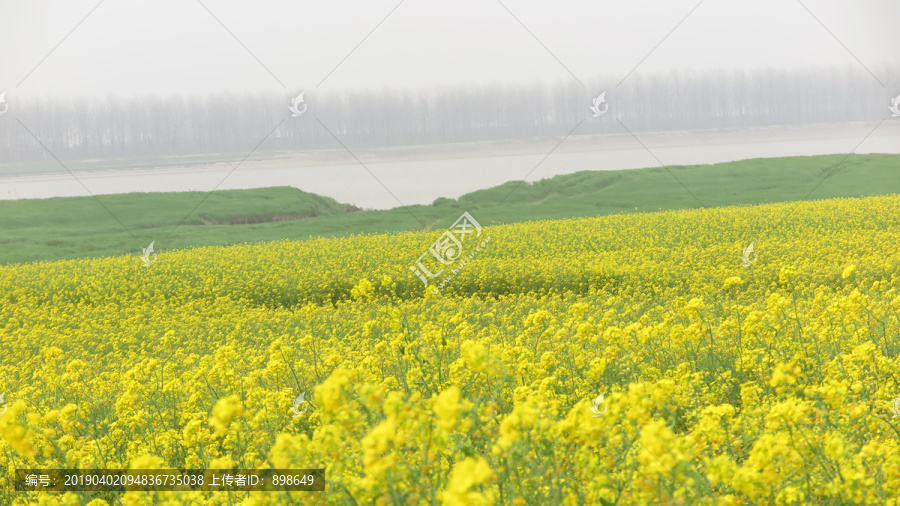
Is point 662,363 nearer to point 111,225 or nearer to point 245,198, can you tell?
point 111,225

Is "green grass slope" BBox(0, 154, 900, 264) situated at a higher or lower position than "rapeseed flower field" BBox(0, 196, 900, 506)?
higher

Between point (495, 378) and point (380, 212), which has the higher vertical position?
point (380, 212)

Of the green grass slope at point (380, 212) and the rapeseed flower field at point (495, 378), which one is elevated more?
the green grass slope at point (380, 212)

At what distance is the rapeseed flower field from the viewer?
254 cm

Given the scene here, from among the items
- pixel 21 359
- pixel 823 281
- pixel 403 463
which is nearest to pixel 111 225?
pixel 21 359

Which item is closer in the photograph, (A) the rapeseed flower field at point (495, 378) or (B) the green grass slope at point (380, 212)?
(A) the rapeseed flower field at point (495, 378)

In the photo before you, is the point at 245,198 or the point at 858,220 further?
the point at 245,198

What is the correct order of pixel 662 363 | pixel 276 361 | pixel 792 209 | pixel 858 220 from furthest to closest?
pixel 792 209 < pixel 858 220 < pixel 662 363 < pixel 276 361

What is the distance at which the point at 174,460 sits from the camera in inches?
190

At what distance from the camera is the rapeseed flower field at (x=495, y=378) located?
2543mm

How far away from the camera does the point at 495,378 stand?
15.5 feet

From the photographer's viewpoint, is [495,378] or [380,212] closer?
[495,378]

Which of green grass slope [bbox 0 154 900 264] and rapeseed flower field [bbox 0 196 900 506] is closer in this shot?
rapeseed flower field [bbox 0 196 900 506]

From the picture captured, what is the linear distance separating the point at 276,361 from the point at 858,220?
18414 millimetres
